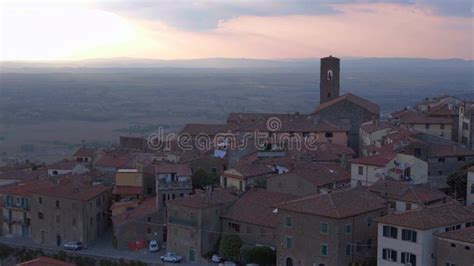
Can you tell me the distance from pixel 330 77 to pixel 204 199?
129ft

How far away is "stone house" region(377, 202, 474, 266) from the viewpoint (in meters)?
29.1

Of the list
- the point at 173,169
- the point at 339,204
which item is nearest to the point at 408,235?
the point at 339,204

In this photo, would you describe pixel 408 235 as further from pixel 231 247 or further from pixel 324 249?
pixel 231 247

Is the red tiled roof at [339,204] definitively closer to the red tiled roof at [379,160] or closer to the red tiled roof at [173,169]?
the red tiled roof at [379,160]

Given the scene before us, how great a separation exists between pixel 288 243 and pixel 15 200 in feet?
63.6

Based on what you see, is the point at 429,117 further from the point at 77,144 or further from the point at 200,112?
the point at 200,112

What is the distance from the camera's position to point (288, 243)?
33375 mm

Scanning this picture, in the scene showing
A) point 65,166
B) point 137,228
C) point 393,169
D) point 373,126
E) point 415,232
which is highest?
point 373,126

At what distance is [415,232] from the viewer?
29.2 metres

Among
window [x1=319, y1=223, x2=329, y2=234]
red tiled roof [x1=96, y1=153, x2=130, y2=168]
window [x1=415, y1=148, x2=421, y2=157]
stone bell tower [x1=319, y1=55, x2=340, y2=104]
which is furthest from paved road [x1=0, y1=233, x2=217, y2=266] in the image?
stone bell tower [x1=319, y1=55, x2=340, y2=104]

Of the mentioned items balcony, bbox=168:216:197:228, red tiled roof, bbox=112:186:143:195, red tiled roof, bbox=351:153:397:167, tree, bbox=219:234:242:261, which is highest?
red tiled roof, bbox=351:153:397:167

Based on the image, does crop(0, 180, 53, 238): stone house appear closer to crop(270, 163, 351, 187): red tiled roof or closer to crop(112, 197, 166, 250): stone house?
crop(112, 197, 166, 250): stone house

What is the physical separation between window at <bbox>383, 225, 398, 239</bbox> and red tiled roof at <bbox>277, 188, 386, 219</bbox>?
1786 millimetres

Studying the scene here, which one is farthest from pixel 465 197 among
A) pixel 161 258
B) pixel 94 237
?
pixel 94 237
